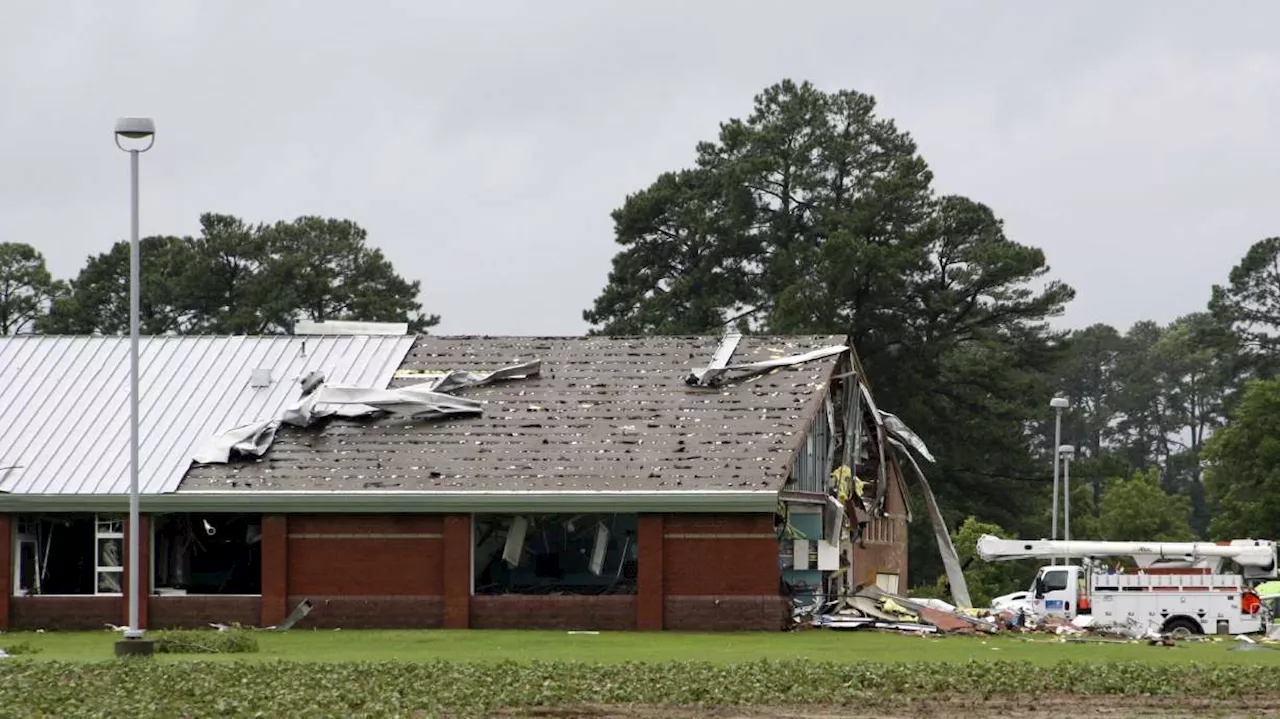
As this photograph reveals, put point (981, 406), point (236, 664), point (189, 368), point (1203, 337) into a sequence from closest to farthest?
point (236, 664) → point (189, 368) → point (981, 406) → point (1203, 337)

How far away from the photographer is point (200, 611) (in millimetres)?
40188

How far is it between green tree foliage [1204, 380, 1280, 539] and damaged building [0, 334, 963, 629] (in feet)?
86.4

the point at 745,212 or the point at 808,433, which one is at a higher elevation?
the point at 745,212

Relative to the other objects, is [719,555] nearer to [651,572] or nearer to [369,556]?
[651,572]

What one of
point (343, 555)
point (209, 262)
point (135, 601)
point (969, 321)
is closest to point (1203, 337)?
point (969, 321)

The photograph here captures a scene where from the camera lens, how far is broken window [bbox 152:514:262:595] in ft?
136

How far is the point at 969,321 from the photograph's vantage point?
3046 inches

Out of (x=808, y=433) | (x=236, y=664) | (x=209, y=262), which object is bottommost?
(x=236, y=664)

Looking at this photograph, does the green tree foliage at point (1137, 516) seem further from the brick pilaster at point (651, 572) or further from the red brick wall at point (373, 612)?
the red brick wall at point (373, 612)

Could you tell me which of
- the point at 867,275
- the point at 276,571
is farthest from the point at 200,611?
the point at 867,275

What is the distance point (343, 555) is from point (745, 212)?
4361 centimetres

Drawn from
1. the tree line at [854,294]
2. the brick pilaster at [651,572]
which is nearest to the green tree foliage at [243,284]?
the tree line at [854,294]

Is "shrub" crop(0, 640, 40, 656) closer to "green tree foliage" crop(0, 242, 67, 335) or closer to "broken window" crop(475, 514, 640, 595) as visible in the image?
"broken window" crop(475, 514, 640, 595)

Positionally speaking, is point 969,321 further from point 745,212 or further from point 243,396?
point 243,396
